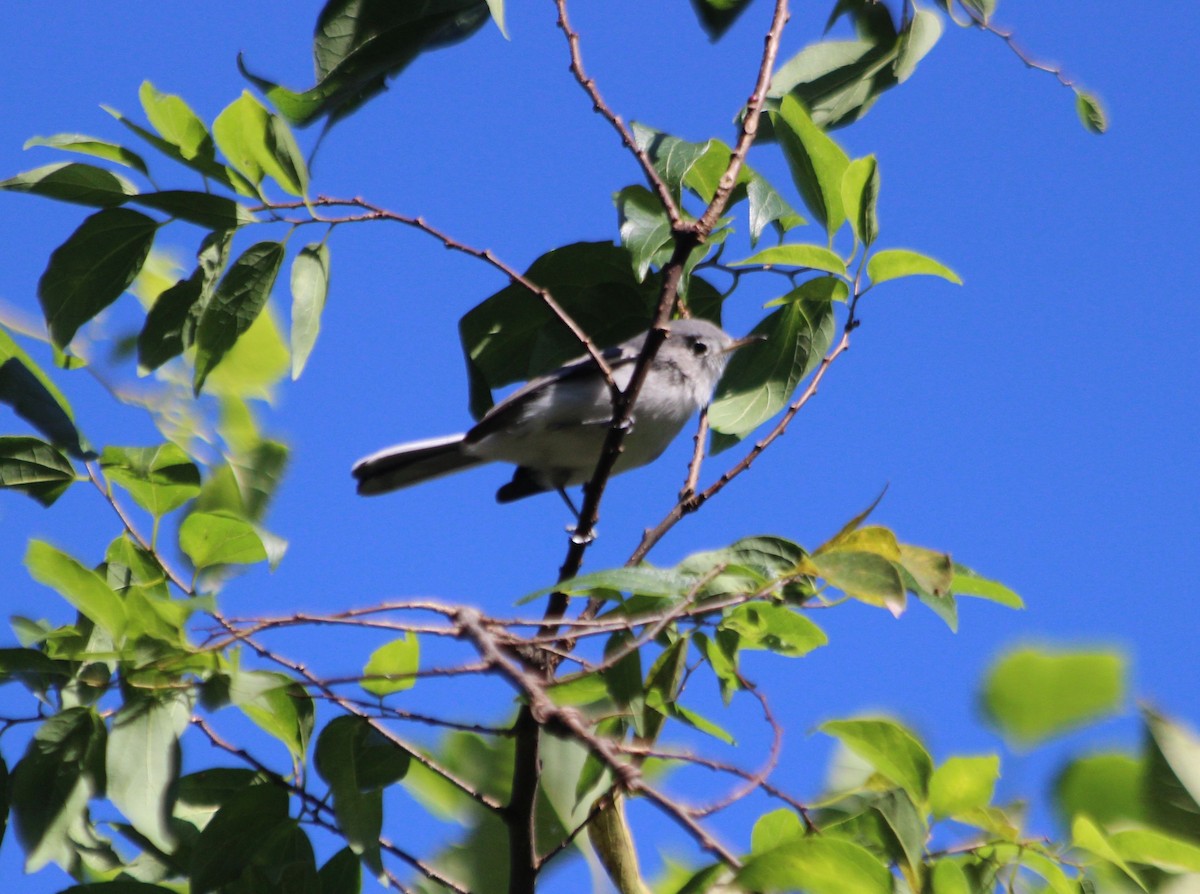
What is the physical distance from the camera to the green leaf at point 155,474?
6.79 feet

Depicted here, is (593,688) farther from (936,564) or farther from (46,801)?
(46,801)

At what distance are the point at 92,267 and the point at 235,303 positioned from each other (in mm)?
248

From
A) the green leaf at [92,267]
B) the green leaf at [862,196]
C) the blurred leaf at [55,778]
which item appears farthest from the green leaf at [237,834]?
the green leaf at [862,196]

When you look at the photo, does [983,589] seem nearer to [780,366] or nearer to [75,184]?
[780,366]

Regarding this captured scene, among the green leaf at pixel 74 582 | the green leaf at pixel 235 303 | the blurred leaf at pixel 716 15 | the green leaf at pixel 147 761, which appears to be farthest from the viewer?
the blurred leaf at pixel 716 15

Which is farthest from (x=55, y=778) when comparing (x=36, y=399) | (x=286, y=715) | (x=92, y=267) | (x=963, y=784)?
(x=963, y=784)

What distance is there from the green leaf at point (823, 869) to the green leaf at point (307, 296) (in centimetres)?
128

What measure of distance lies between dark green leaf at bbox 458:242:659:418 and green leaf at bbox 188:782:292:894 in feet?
3.28

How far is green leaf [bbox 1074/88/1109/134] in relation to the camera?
258 cm

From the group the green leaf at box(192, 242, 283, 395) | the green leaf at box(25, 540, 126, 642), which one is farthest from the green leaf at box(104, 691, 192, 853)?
the green leaf at box(192, 242, 283, 395)

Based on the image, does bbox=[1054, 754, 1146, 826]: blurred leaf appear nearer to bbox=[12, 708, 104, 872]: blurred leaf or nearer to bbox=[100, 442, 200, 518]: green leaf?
bbox=[12, 708, 104, 872]: blurred leaf

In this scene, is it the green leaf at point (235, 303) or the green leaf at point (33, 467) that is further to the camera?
the green leaf at point (235, 303)

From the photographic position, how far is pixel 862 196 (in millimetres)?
2107

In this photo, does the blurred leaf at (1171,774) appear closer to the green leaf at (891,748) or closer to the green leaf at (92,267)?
the green leaf at (891,748)
